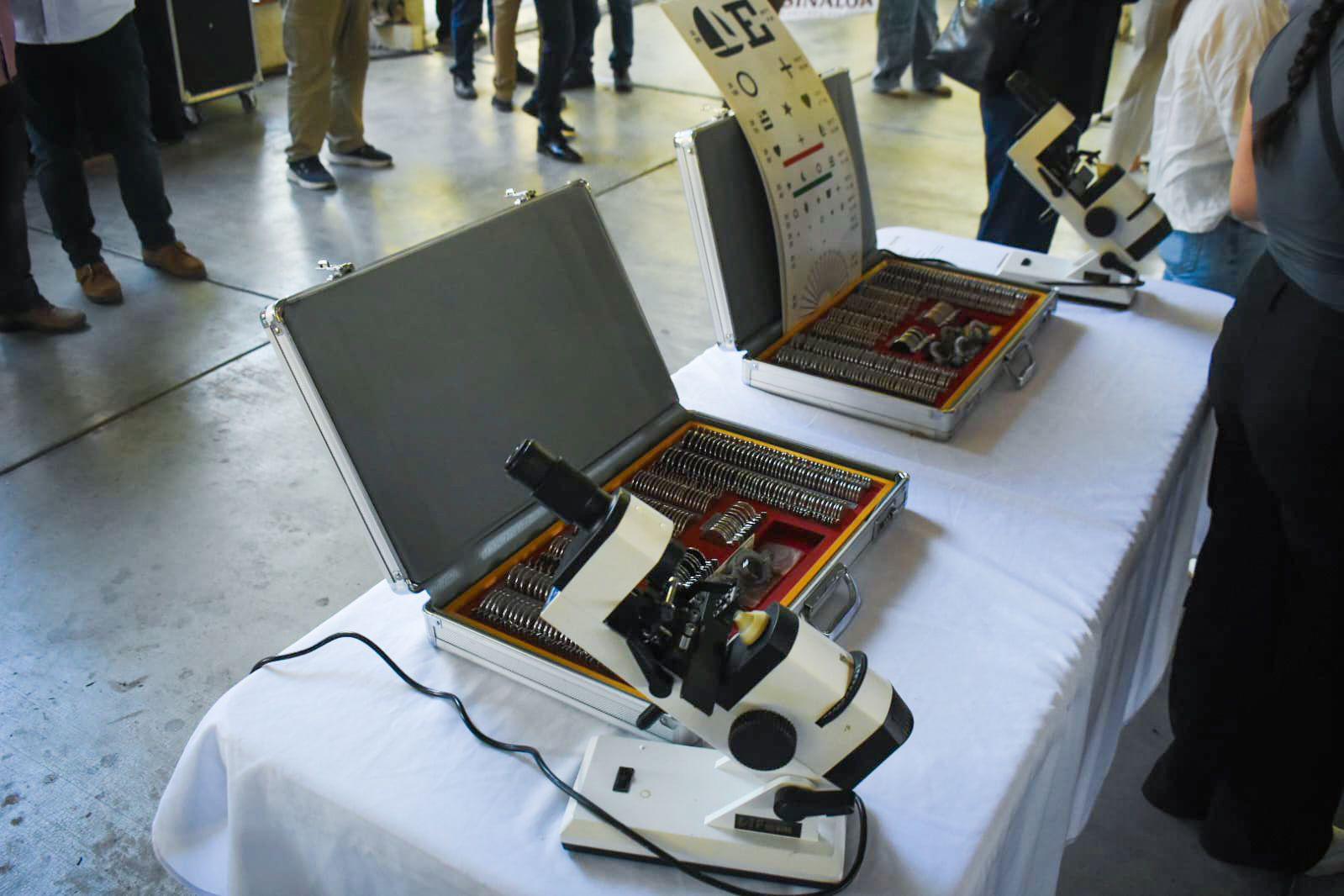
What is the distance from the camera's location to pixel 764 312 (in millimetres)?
1559

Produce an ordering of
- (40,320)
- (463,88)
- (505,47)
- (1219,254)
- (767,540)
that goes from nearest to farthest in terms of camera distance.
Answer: (767,540)
(1219,254)
(40,320)
(505,47)
(463,88)

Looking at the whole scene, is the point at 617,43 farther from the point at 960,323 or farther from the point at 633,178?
the point at 960,323

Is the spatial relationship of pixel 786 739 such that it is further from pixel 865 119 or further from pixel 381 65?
pixel 381 65

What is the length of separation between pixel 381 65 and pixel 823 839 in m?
5.56

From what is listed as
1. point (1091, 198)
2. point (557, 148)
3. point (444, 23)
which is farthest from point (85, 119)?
point (444, 23)

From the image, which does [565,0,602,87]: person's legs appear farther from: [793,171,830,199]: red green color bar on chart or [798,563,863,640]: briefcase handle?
[798,563,863,640]: briefcase handle

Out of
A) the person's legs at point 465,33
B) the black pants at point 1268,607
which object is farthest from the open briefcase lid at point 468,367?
the person's legs at point 465,33

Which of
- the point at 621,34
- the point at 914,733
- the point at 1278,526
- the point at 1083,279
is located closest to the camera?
the point at 914,733

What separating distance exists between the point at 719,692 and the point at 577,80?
503 centimetres

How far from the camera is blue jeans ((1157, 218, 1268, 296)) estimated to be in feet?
6.27

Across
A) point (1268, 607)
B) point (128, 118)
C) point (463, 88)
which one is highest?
point (1268, 607)

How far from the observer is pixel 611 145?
4.55 m

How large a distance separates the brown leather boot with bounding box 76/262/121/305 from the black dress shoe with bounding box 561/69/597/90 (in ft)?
8.99

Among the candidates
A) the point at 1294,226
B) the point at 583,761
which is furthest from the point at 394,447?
the point at 1294,226
